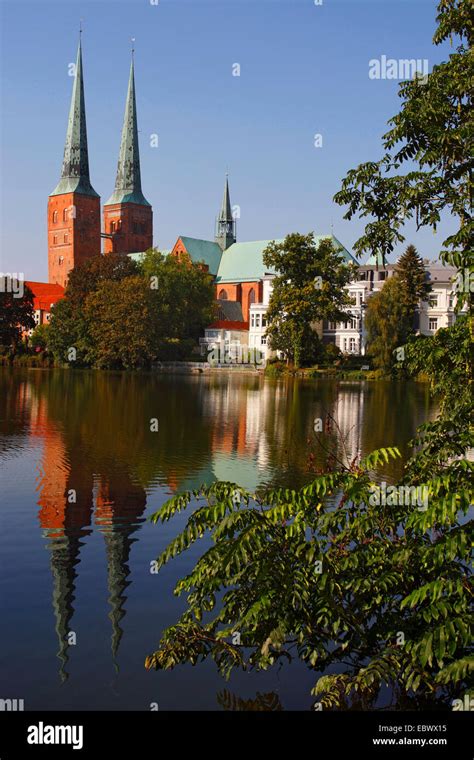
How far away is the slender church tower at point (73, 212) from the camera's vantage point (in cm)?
14038

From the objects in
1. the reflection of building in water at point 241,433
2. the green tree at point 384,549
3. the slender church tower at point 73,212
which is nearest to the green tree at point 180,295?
the slender church tower at point 73,212

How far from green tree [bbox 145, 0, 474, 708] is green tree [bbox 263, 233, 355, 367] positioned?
73.1 meters

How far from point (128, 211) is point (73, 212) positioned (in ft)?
43.0

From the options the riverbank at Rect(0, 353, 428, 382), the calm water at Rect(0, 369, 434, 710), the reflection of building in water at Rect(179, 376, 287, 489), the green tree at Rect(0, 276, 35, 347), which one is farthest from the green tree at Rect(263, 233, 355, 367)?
the calm water at Rect(0, 369, 434, 710)

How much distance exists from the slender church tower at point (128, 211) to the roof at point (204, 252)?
15643 mm

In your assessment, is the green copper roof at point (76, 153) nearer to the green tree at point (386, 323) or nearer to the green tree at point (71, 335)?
the green tree at point (71, 335)

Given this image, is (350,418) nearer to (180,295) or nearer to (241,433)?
(241,433)

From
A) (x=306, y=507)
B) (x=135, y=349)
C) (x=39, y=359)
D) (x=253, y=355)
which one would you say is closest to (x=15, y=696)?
(x=306, y=507)

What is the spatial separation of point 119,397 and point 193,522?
39.3m

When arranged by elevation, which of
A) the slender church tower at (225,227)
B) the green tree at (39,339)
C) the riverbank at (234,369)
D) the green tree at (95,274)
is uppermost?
the slender church tower at (225,227)

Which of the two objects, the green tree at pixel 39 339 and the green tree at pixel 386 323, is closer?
the green tree at pixel 386 323

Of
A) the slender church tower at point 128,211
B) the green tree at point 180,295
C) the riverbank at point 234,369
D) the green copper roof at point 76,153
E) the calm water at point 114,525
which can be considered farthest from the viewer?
the slender church tower at point 128,211

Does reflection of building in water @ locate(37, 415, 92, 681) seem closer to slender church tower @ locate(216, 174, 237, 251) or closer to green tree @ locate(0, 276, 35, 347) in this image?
green tree @ locate(0, 276, 35, 347)

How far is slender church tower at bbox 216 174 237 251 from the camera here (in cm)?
14725
